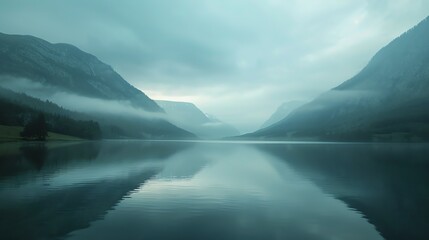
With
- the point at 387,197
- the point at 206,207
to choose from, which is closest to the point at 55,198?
the point at 206,207

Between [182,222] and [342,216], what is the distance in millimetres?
13845

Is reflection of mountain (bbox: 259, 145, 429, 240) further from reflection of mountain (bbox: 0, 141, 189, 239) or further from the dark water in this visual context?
reflection of mountain (bbox: 0, 141, 189, 239)

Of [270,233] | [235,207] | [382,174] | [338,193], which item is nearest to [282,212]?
[235,207]

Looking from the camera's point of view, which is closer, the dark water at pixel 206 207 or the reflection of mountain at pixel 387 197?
the dark water at pixel 206 207

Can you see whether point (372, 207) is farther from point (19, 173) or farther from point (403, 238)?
point (19, 173)

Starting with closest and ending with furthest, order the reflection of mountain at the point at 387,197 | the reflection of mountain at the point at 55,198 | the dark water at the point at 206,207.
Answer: the reflection of mountain at the point at 55,198, the dark water at the point at 206,207, the reflection of mountain at the point at 387,197

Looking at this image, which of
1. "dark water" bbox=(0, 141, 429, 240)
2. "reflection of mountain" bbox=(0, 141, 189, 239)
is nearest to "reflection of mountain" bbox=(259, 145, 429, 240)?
"dark water" bbox=(0, 141, 429, 240)

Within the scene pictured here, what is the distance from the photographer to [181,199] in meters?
36.5

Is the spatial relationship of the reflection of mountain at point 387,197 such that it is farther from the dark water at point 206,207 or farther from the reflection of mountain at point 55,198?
the reflection of mountain at point 55,198

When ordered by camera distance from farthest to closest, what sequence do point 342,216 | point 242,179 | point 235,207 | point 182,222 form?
point 242,179 → point 235,207 → point 342,216 → point 182,222

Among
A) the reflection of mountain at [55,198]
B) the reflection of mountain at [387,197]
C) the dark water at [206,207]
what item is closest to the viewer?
the reflection of mountain at [55,198]

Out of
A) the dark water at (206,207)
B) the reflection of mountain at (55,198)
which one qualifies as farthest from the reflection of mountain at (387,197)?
the reflection of mountain at (55,198)

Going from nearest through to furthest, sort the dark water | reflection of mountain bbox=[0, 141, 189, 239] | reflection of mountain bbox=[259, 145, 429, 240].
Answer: reflection of mountain bbox=[0, 141, 189, 239] → the dark water → reflection of mountain bbox=[259, 145, 429, 240]

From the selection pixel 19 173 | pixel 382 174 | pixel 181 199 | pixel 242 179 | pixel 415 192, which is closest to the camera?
pixel 181 199
